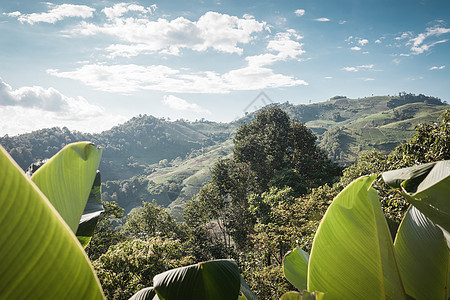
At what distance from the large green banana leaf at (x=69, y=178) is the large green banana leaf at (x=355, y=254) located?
1386 mm

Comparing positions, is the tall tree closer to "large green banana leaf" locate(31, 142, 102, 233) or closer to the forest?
the forest

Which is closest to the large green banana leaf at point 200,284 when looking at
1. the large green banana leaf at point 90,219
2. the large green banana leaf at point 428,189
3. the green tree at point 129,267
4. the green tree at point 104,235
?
the large green banana leaf at point 428,189

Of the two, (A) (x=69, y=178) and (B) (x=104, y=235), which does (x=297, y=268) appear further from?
(B) (x=104, y=235)

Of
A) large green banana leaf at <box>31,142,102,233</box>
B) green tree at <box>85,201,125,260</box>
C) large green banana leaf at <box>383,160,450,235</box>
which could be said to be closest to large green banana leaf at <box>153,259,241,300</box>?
large green banana leaf at <box>31,142,102,233</box>

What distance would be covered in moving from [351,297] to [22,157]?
4867 inches

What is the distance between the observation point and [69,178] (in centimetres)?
131

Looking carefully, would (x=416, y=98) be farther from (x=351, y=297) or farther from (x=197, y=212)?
(x=351, y=297)

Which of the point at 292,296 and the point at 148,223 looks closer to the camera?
the point at 292,296

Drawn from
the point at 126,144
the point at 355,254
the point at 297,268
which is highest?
the point at 355,254

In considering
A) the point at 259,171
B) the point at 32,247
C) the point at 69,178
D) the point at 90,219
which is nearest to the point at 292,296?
the point at 32,247

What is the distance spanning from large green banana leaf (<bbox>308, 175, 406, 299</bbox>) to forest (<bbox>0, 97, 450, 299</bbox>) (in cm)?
1

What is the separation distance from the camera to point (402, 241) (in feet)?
4.96

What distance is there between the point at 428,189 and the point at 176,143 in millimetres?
178835

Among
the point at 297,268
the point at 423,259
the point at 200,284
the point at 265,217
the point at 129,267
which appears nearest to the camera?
the point at 200,284
